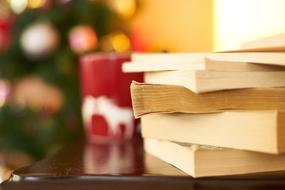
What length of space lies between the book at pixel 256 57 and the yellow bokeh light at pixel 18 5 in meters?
1.05

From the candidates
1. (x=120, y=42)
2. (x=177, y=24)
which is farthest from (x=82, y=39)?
(x=177, y=24)

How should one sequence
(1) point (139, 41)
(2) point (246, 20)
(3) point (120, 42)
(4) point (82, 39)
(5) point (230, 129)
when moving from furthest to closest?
(1) point (139, 41) < (3) point (120, 42) < (4) point (82, 39) < (2) point (246, 20) < (5) point (230, 129)

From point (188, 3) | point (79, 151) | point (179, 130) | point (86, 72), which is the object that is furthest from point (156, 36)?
point (179, 130)

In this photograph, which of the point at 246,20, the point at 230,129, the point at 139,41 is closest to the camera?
the point at 230,129

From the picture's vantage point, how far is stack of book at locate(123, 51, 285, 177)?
340 mm

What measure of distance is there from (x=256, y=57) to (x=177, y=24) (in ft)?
4.06

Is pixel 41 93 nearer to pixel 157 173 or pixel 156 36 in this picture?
pixel 156 36

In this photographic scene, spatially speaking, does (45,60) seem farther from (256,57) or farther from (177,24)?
(256,57)

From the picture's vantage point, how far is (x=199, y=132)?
1.21ft

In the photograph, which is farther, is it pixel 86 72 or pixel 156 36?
pixel 156 36

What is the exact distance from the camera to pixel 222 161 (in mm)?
348

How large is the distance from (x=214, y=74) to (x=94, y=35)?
1009mm

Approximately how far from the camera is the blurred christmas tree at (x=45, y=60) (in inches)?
49.8

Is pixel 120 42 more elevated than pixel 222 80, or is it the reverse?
pixel 120 42
